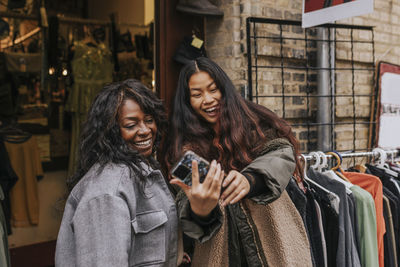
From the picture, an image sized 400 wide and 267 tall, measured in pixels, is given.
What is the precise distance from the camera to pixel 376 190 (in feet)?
7.68

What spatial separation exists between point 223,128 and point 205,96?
0.56ft

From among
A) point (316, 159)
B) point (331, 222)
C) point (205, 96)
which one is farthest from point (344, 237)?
point (205, 96)

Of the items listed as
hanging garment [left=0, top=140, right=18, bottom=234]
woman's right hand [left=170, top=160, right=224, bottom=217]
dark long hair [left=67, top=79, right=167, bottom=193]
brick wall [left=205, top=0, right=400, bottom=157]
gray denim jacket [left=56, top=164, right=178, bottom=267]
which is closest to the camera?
woman's right hand [left=170, top=160, right=224, bottom=217]

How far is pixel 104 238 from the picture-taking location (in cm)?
138

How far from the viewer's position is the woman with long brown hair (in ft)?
5.68

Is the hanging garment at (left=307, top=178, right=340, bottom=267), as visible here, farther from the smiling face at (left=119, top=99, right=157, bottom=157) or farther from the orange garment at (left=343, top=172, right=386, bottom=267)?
the smiling face at (left=119, top=99, right=157, bottom=157)

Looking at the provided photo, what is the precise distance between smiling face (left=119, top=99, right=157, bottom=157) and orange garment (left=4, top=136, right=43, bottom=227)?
10.4 feet

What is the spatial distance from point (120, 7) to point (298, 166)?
3846 mm

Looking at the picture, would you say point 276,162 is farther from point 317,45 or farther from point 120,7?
point 120,7

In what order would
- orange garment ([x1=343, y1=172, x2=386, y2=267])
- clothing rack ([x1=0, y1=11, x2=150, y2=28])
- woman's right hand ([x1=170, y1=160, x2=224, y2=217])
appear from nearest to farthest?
woman's right hand ([x1=170, y1=160, x2=224, y2=217]) < orange garment ([x1=343, y1=172, x2=386, y2=267]) < clothing rack ([x1=0, y1=11, x2=150, y2=28])

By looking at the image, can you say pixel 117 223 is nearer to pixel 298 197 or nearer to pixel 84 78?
pixel 298 197

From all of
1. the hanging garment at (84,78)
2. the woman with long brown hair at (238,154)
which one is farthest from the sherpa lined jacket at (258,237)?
the hanging garment at (84,78)

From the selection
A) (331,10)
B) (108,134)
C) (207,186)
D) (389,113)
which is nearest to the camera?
(207,186)

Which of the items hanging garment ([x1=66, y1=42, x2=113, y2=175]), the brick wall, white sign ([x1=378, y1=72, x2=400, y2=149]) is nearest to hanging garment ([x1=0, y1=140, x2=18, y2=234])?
hanging garment ([x1=66, y1=42, x2=113, y2=175])
